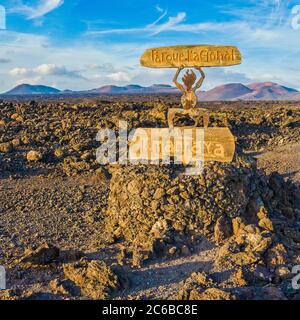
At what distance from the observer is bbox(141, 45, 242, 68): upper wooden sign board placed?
8477 millimetres

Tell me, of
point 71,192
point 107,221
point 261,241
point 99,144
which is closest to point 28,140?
point 99,144

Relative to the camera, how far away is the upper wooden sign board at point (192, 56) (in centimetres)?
848

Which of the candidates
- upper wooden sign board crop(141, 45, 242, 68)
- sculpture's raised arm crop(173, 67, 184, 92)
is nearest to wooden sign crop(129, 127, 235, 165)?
sculpture's raised arm crop(173, 67, 184, 92)

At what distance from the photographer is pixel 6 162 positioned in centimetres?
1401

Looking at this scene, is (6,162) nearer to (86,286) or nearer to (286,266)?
(86,286)

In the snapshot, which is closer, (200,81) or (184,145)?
(200,81)

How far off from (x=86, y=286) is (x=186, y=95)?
398cm

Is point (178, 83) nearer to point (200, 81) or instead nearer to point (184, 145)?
point (200, 81)

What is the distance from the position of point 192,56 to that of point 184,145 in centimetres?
162

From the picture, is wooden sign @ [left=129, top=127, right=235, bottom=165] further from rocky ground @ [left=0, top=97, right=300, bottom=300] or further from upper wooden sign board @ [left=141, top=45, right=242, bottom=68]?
upper wooden sign board @ [left=141, top=45, right=242, bottom=68]

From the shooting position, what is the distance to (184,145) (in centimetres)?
901

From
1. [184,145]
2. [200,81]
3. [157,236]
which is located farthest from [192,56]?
[157,236]

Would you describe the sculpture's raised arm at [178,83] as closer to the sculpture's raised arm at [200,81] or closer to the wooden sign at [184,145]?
the sculpture's raised arm at [200,81]

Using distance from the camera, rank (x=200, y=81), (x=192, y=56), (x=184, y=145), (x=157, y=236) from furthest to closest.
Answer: (x=184, y=145) < (x=200, y=81) < (x=192, y=56) < (x=157, y=236)
